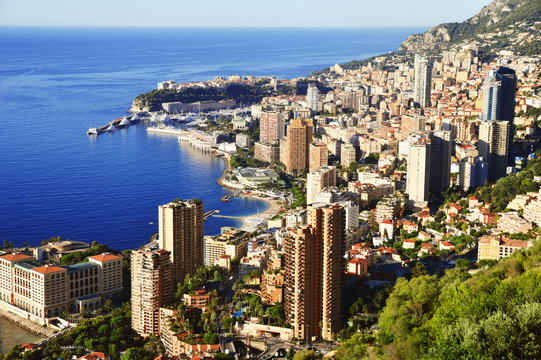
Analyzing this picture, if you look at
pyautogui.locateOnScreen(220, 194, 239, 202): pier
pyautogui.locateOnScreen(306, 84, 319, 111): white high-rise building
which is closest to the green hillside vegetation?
pyautogui.locateOnScreen(220, 194, 239, 202): pier

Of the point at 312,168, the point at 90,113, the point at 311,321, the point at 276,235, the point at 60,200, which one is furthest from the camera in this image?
the point at 90,113

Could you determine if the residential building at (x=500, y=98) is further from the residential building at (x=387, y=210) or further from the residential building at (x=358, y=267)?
the residential building at (x=358, y=267)

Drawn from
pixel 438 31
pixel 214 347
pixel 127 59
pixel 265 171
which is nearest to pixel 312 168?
pixel 265 171

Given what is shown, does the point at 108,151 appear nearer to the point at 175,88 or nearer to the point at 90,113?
the point at 90,113

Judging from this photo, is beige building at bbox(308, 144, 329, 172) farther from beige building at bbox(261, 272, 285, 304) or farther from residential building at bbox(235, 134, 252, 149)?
beige building at bbox(261, 272, 285, 304)

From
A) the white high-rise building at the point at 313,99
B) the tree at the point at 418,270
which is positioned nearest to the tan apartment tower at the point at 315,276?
the tree at the point at 418,270

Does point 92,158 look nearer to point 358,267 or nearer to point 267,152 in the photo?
point 267,152
